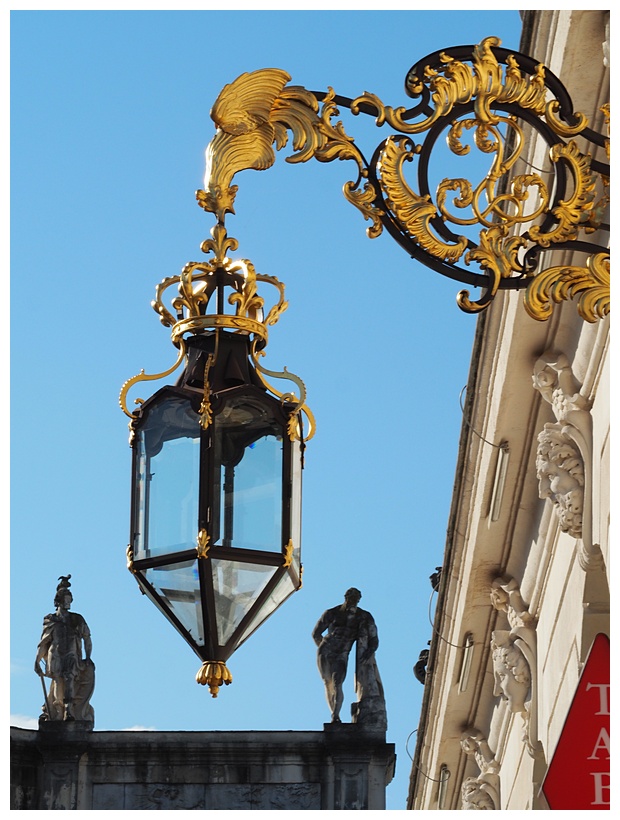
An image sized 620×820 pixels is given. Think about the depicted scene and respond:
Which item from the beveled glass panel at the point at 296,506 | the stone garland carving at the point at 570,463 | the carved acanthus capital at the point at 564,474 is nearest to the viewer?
the beveled glass panel at the point at 296,506

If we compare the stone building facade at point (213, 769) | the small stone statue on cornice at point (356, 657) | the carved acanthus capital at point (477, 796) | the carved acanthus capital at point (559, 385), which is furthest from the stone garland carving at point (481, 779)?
the small stone statue on cornice at point (356, 657)

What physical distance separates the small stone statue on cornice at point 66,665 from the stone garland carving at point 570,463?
18958mm

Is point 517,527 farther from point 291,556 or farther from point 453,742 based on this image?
point 291,556

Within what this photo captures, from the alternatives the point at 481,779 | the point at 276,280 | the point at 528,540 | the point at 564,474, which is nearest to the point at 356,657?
the point at 481,779

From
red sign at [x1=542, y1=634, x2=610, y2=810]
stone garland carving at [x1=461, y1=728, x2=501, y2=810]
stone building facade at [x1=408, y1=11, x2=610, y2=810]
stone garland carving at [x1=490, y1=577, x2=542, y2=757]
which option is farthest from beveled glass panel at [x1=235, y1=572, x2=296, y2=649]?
stone garland carving at [x1=461, y1=728, x2=501, y2=810]

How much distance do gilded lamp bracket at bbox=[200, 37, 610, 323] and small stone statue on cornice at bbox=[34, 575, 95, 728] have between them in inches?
905

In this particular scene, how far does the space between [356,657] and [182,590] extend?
2275cm

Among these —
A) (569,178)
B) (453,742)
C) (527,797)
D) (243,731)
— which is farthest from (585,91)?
(243,731)

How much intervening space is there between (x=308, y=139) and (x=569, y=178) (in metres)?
0.80

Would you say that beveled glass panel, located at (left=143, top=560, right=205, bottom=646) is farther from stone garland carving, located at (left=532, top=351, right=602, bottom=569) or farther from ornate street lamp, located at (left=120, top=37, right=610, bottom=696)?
stone garland carving, located at (left=532, top=351, right=602, bottom=569)

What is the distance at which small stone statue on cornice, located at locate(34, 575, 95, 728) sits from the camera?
29.1m

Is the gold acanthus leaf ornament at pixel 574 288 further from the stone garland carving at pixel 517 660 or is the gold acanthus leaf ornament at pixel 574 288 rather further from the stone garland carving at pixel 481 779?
the stone garland carving at pixel 481 779

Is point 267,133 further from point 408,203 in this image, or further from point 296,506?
point 296,506

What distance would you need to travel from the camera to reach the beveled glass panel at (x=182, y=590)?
243 inches
